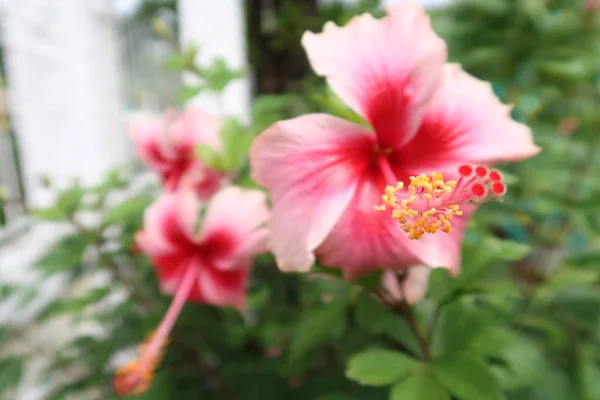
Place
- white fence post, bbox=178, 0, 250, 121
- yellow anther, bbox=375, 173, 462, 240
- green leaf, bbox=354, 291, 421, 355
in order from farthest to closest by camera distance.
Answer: white fence post, bbox=178, 0, 250, 121 < green leaf, bbox=354, 291, 421, 355 < yellow anther, bbox=375, 173, 462, 240

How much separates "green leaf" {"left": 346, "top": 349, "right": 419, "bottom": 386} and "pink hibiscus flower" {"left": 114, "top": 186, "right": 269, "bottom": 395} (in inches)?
6.5

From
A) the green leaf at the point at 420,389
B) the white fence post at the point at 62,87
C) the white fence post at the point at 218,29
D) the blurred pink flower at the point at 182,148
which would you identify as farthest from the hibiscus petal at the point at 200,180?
the white fence post at the point at 218,29

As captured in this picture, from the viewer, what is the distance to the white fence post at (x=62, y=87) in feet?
3.63

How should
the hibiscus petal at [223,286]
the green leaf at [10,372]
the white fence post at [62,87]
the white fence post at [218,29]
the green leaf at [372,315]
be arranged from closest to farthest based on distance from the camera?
the green leaf at [372,315], the hibiscus petal at [223,286], the green leaf at [10,372], the white fence post at [62,87], the white fence post at [218,29]

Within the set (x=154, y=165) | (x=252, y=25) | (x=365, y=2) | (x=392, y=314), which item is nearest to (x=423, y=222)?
(x=392, y=314)

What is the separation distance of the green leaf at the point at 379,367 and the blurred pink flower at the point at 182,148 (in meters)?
0.31

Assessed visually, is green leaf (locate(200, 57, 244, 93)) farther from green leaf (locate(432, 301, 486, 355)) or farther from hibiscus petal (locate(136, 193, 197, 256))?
green leaf (locate(432, 301, 486, 355))

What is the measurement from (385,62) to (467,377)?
→ 273 millimetres

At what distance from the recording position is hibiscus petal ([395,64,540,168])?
0.37 metres

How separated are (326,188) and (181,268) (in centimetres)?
29

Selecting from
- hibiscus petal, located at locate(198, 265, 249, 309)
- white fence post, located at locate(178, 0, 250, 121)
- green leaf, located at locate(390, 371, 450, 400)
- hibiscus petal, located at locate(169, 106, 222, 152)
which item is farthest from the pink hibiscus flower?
white fence post, located at locate(178, 0, 250, 121)

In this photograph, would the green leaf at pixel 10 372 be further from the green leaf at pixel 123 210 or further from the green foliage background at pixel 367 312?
the green leaf at pixel 123 210

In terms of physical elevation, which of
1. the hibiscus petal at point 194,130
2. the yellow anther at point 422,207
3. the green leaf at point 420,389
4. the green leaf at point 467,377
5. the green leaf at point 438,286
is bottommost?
the green leaf at point 420,389

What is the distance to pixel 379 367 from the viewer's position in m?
0.41
